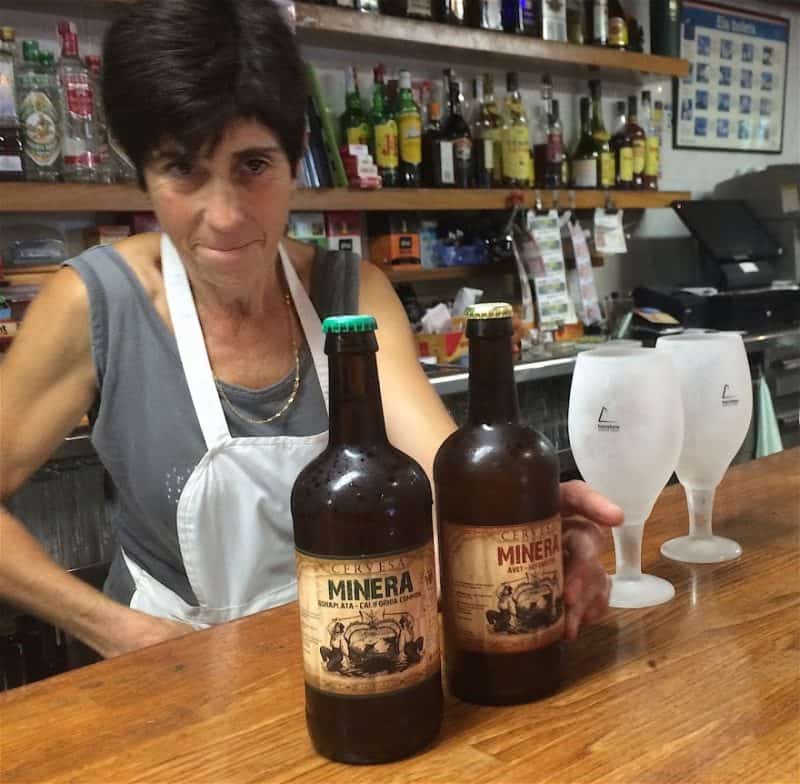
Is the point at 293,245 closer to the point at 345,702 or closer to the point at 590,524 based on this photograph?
the point at 590,524

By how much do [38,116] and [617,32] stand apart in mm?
1903

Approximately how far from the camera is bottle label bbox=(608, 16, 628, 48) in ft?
9.67

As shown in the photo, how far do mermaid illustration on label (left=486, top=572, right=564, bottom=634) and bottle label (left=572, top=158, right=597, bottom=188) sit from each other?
2.54m

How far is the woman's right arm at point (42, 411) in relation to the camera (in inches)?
37.7

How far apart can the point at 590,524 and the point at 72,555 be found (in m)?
1.31

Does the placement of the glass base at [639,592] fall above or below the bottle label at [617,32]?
below

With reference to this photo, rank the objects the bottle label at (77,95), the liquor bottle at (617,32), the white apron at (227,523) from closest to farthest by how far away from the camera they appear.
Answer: the white apron at (227,523) → the bottle label at (77,95) → the liquor bottle at (617,32)

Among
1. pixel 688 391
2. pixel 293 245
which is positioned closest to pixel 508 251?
pixel 293 245

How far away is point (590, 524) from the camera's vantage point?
657 mm

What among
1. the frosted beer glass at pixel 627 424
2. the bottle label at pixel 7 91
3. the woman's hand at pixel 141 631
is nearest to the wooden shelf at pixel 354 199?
the bottle label at pixel 7 91

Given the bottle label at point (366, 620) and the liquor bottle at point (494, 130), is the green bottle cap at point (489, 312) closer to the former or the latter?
the bottle label at point (366, 620)

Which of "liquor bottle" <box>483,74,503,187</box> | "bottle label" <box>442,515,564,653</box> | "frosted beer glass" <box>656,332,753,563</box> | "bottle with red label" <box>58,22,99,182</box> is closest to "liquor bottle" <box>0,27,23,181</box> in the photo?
"bottle with red label" <box>58,22,99,182</box>

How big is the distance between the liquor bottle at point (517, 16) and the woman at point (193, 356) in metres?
1.72

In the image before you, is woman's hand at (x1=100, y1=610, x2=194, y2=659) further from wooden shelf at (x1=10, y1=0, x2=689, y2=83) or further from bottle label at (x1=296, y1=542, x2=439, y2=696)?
wooden shelf at (x1=10, y1=0, x2=689, y2=83)
